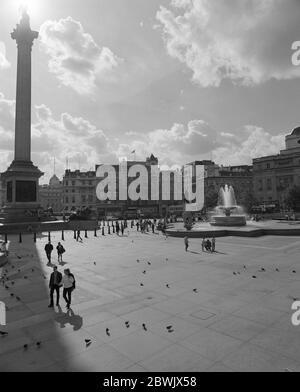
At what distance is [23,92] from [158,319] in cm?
4781

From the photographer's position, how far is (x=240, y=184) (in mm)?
115000

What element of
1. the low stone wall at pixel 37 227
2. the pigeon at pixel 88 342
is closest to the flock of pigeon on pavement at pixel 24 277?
the pigeon at pixel 88 342

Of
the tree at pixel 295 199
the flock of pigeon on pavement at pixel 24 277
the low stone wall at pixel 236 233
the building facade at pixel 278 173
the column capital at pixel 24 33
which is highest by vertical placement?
the column capital at pixel 24 33

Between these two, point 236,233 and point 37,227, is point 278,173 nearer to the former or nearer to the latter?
point 236,233

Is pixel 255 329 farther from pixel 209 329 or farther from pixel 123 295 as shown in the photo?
pixel 123 295

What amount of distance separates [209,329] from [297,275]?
7578 mm

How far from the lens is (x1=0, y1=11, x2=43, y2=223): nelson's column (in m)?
43.1

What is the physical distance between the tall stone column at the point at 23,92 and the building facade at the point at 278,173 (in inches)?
2710

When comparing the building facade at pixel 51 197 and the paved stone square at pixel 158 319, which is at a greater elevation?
the building facade at pixel 51 197

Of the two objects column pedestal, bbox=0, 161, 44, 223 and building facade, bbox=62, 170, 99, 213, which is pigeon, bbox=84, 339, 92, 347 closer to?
column pedestal, bbox=0, 161, 44, 223

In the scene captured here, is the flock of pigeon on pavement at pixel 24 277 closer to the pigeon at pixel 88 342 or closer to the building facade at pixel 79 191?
the pigeon at pixel 88 342

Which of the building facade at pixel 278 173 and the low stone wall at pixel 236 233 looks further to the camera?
the building facade at pixel 278 173

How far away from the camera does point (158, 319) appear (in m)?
8.29

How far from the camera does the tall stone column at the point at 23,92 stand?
45.6 m
